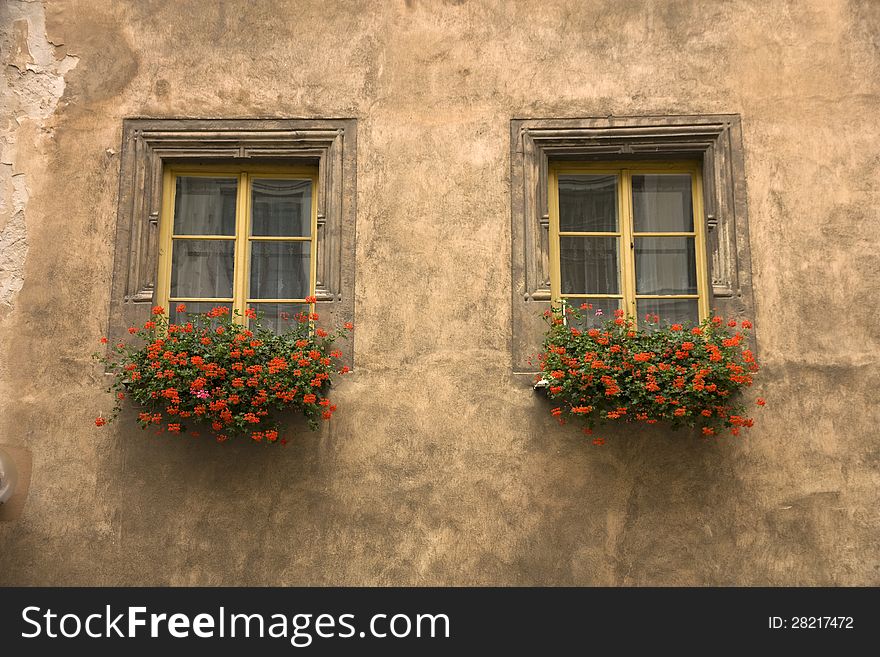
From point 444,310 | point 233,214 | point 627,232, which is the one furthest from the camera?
point 233,214

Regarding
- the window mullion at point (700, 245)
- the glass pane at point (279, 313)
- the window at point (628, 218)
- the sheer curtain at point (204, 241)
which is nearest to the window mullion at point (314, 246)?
the glass pane at point (279, 313)

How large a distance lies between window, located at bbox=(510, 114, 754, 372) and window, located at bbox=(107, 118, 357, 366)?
1140 mm

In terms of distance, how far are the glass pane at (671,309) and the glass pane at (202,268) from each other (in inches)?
106

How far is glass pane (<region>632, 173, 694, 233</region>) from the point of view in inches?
243

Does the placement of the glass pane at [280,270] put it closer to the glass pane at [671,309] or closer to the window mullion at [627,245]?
the window mullion at [627,245]

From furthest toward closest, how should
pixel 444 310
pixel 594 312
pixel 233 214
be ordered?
1. pixel 233 214
2. pixel 594 312
3. pixel 444 310

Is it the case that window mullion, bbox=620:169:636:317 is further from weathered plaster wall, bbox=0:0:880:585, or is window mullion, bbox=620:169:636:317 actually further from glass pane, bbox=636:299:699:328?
weathered plaster wall, bbox=0:0:880:585

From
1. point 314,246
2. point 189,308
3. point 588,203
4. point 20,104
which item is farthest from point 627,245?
point 20,104

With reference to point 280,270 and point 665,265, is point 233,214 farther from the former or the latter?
point 665,265

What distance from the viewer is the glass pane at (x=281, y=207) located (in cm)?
622

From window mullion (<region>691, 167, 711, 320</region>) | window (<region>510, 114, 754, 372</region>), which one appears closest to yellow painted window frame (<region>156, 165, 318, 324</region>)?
Answer: window (<region>510, 114, 754, 372</region>)

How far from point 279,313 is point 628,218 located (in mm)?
2367

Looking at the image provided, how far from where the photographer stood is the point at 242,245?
6164 mm
